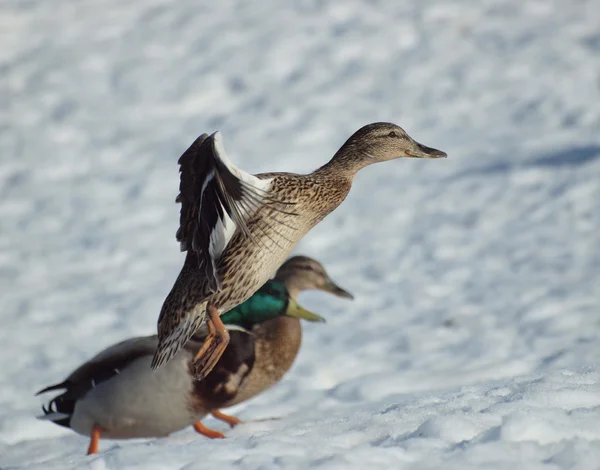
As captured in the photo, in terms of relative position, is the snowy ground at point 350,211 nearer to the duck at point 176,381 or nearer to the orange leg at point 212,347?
the duck at point 176,381

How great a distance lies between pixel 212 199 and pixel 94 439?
4.91 ft

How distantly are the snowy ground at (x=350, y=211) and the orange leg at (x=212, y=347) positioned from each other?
37cm

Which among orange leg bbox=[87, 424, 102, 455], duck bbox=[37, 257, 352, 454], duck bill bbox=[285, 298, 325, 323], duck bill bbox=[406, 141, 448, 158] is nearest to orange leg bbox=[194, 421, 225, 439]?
duck bbox=[37, 257, 352, 454]

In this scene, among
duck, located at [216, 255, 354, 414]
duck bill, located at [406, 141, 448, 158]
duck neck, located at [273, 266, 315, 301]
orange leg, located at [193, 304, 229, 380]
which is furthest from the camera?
duck neck, located at [273, 266, 315, 301]

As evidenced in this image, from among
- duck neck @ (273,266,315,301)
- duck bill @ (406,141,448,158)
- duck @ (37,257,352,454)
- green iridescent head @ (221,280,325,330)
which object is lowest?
duck @ (37,257,352,454)

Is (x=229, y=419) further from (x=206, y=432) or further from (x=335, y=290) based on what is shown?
(x=335, y=290)

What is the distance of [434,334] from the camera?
6.11 m

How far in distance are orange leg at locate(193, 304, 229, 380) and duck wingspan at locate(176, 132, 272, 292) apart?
0.15 metres

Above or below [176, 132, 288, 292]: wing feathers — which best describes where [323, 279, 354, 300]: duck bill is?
below

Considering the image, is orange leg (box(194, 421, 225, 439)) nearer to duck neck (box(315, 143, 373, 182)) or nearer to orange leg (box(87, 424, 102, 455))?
orange leg (box(87, 424, 102, 455))

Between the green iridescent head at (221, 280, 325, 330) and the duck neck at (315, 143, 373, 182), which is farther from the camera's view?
the green iridescent head at (221, 280, 325, 330)

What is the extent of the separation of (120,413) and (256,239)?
3.92ft

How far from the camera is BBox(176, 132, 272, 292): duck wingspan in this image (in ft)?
11.6

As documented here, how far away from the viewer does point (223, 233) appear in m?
3.82
